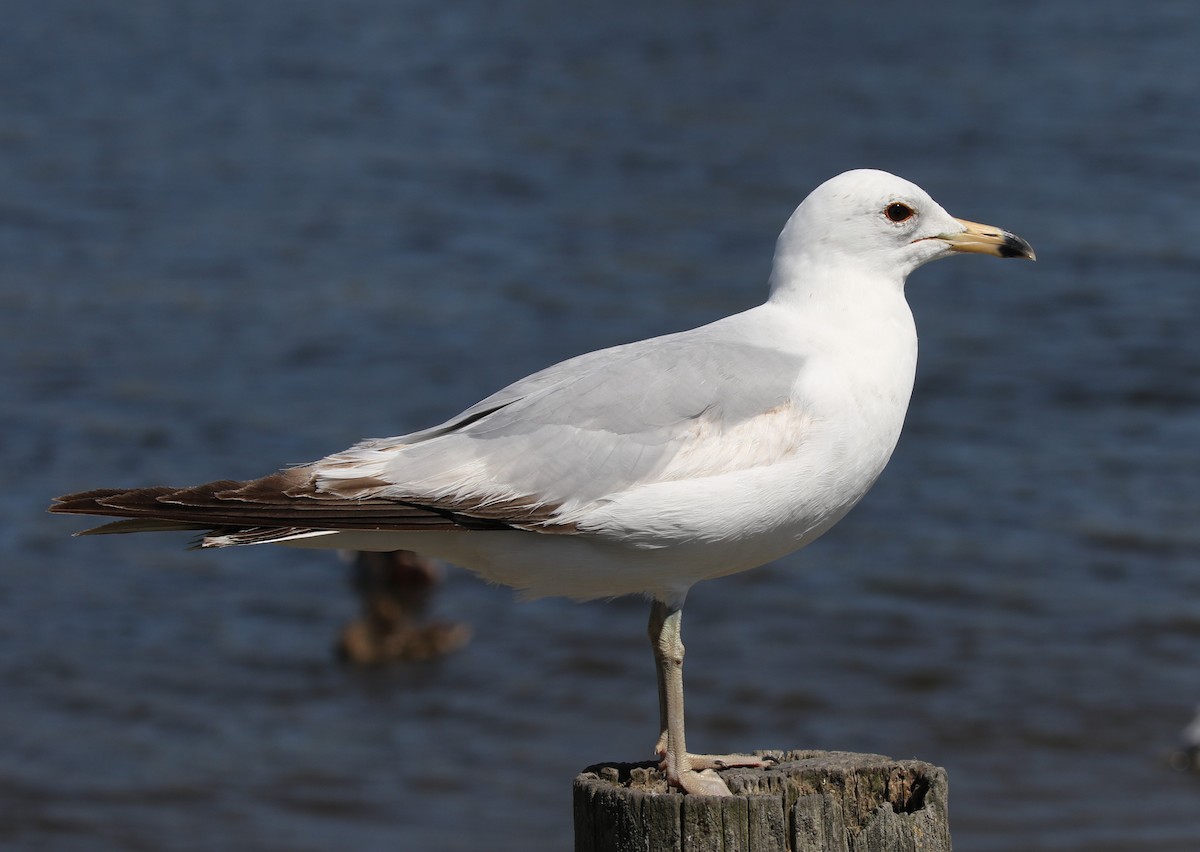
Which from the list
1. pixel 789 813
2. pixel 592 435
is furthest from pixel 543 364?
pixel 789 813

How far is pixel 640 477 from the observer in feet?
13.8

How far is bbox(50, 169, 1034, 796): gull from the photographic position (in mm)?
4086

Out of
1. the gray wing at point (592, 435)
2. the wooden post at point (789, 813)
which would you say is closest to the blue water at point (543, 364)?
the wooden post at point (789, 813)

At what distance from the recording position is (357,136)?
65.6 feet

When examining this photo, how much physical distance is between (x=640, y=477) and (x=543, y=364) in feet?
29.2

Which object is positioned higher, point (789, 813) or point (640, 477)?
point (640, 477)

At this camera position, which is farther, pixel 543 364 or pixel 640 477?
pixel 543 364

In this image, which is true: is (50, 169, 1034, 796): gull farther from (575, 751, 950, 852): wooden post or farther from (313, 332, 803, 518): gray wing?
(575, 751, 950, 852): wooden post

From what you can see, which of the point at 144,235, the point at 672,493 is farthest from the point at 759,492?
the point at 144,235

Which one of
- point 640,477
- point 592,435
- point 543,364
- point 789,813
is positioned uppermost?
point 543,364

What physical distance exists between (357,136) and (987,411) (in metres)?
9.96

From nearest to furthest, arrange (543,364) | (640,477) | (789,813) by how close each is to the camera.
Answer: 1. (789,813)
2. (640,477)
3. (543,364)

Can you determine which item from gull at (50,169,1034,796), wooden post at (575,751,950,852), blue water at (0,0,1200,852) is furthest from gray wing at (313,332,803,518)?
blue water at (0,0,1200,852)

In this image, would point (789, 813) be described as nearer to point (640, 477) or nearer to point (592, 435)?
point (640, 477)
